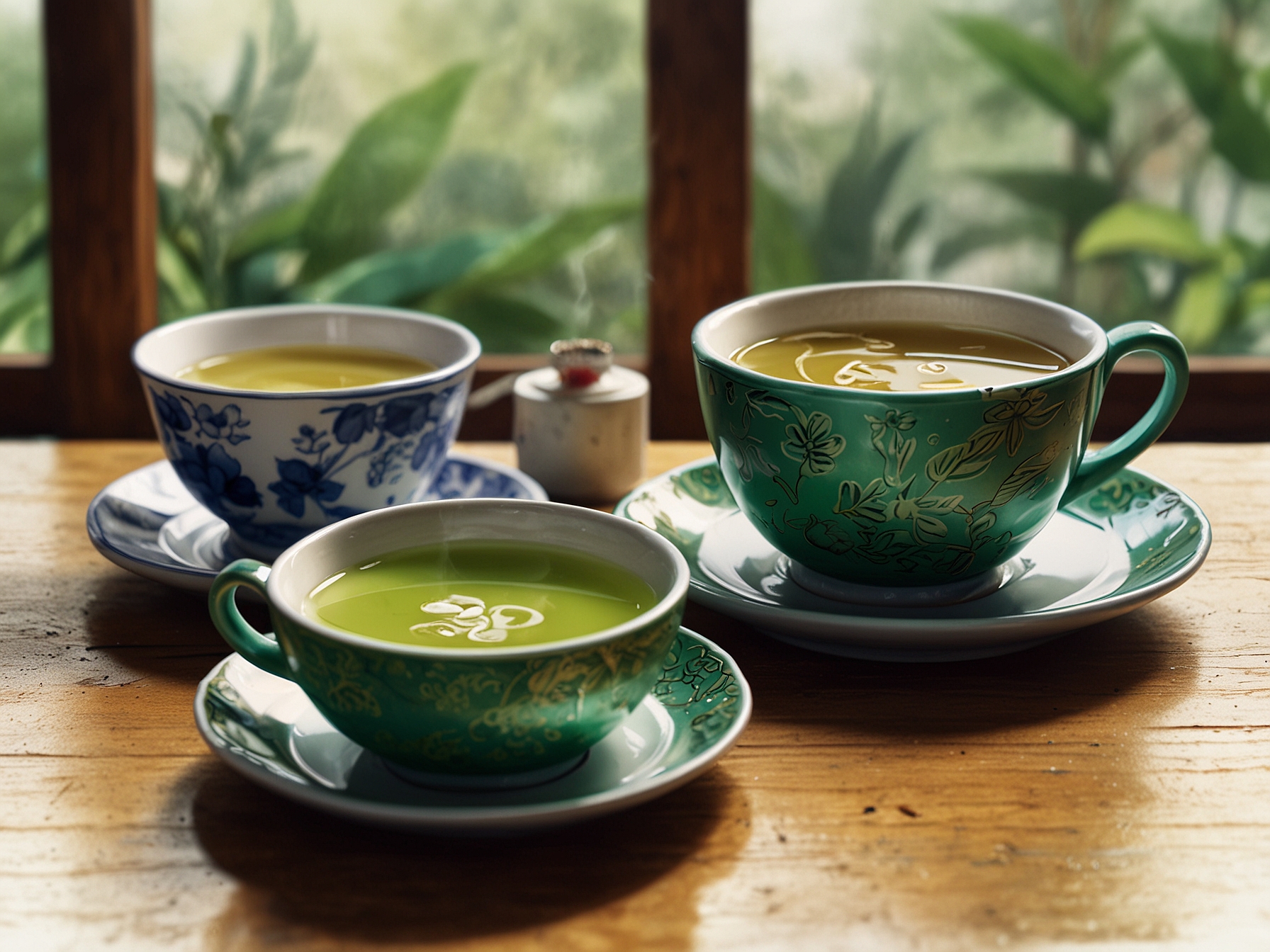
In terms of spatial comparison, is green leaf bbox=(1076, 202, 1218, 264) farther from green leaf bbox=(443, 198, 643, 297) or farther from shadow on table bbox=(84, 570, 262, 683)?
shadow on table bbox=(84, 570, 262, 683)

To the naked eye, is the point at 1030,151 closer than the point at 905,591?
No

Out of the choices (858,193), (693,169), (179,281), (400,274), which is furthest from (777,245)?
(179,281)

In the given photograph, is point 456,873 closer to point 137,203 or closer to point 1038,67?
point 137,203

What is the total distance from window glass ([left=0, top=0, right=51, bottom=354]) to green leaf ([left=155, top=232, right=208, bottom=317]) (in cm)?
15

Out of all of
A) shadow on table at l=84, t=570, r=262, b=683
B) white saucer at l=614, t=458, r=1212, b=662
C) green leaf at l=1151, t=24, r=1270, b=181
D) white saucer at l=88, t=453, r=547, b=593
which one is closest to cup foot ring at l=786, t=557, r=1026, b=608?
white saucer at l=614, t=458, r=1212, b=662

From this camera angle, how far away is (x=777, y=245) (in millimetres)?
1556

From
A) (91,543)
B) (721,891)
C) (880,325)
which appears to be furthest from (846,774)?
(91,543)

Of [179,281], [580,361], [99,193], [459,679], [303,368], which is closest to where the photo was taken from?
[459,679]

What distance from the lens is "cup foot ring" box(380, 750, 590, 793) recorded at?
55cm

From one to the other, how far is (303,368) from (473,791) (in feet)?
1.47

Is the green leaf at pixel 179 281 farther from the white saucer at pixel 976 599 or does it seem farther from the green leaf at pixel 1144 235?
the green leaf at pixel 1144 235

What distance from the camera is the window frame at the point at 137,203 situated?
52.1 inches

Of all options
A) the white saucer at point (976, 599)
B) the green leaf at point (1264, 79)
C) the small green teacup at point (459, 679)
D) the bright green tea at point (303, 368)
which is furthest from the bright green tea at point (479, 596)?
the green leaf at point (1264, 79)

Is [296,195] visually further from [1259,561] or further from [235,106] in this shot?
[1259,561]
